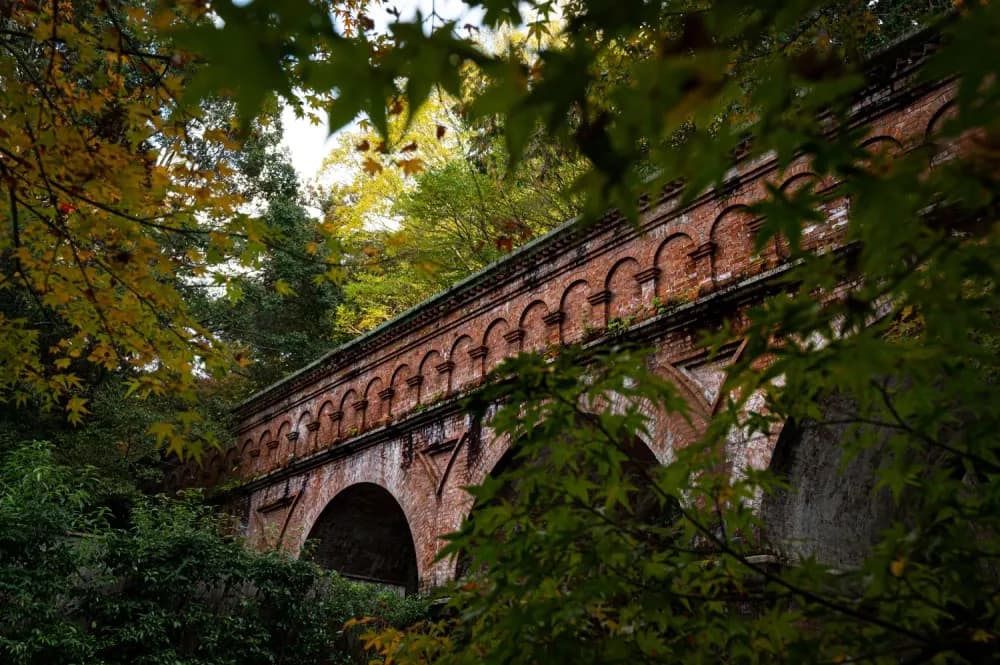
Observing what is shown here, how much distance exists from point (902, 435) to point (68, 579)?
8.43 metres

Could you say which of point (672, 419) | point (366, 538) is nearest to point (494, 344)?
point (672, 419)

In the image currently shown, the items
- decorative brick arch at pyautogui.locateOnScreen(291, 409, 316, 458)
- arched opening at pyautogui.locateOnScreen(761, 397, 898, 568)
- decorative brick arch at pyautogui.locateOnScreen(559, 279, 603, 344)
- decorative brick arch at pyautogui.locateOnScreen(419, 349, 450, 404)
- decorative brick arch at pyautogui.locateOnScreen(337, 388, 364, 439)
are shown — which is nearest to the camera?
arched opening at pyautogui.locateOnScreen(761, 397, 898, 568)

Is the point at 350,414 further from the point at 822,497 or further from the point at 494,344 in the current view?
the point at 822,497

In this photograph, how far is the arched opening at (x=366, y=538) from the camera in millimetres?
12328

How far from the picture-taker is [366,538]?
12961 mm

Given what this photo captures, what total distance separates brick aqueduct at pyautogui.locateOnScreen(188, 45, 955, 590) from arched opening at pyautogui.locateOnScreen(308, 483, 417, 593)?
0.08 feet

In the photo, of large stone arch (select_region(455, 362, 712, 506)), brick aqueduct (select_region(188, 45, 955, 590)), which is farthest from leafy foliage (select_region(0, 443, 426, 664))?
large stone arch (select_region(455, 362, 712, 506))

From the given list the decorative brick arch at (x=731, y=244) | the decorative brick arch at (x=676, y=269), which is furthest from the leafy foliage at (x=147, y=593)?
the decorative brick arch at (x=731, y=244)

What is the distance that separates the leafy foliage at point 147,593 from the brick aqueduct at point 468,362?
4.76 feet

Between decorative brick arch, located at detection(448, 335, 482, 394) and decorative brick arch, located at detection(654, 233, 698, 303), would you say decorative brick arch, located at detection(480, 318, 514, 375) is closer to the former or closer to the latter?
decorative brick arch, located at detection(448, 335, 482, 394)

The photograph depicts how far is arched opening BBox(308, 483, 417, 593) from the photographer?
40.4 feet

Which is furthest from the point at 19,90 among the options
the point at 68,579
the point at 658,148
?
the point at 68,579

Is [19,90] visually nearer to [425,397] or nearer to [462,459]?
[462,459]

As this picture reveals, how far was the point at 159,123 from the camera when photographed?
13.3ft
